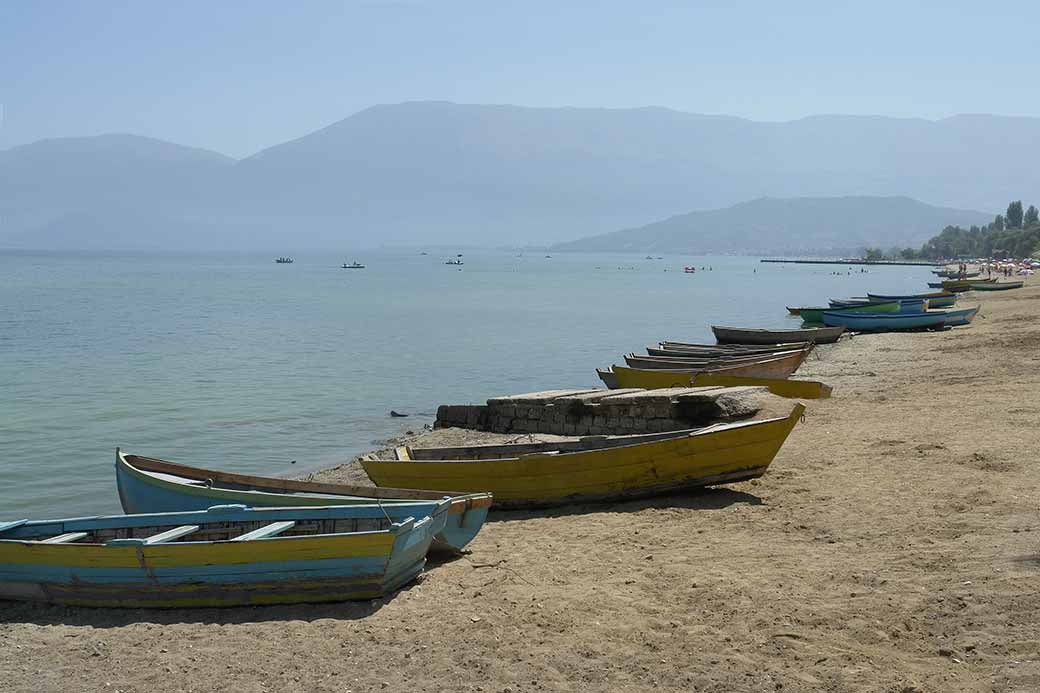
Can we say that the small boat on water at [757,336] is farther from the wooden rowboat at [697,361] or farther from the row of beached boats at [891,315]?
the wooden rowboat at [697,361]

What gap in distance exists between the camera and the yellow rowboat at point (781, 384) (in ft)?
60.1

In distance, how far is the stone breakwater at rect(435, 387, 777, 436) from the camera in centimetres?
1437

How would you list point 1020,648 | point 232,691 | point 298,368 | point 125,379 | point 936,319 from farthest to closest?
point 936,319, point 298,368, point 125,379, point 232,691, point 1020,648

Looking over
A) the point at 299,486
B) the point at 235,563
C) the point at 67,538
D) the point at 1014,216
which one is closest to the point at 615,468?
the point at 299,486

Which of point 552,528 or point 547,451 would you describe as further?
point 547,451

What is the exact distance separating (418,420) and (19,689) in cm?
1546

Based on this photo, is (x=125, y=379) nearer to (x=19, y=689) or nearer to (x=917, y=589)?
(x=19, y=689)

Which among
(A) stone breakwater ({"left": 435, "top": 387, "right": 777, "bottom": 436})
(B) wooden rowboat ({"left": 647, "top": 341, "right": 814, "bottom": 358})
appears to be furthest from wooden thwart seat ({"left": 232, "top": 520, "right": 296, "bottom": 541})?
(B) wooden rowboat ({"left": 647, "top": 341, "right": 814, "bottom": 358})

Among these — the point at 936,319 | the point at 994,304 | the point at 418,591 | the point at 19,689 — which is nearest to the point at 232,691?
the point at 19,689

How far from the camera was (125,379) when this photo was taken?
2933cm

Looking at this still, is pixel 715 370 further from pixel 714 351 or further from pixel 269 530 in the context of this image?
pixel 269 530

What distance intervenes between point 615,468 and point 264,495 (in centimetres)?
423

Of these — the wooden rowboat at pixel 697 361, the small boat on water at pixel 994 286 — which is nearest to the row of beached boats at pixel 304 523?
the wooden rowboat at pixel 697 361

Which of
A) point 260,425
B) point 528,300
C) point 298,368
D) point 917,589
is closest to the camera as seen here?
point 917,589
